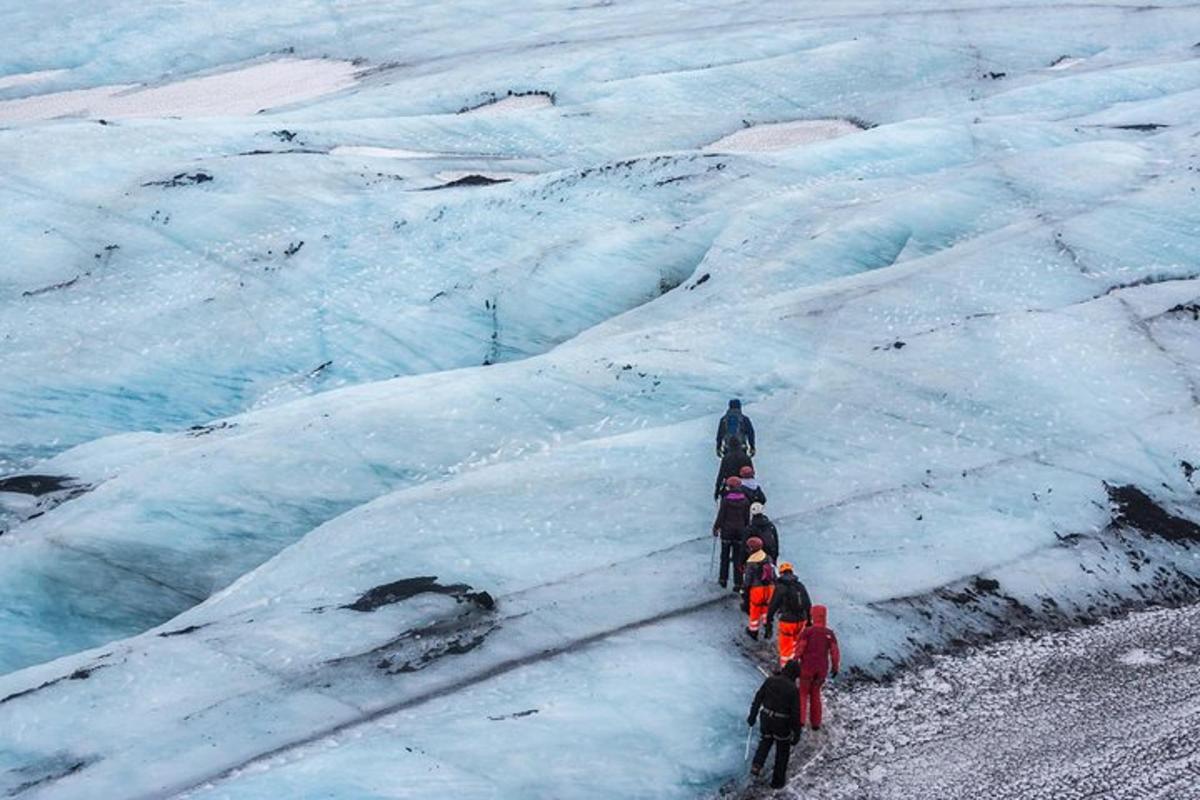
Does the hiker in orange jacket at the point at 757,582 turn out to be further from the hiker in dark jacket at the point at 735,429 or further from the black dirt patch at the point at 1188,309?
the black dirt patch at the point at 1188,309

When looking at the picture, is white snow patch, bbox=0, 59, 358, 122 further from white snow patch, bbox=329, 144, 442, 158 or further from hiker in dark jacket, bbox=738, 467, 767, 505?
hiker in dark jacket, bbox=738, 467, 767, 505

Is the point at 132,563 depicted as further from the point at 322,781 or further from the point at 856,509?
the point at 856,509

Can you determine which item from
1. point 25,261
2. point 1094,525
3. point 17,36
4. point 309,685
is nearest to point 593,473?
point 309,685

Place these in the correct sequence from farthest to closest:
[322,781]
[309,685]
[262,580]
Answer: [262,580] < [309,685] < [322,781]

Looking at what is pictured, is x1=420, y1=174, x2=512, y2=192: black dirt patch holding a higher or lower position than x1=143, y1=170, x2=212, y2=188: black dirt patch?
lower

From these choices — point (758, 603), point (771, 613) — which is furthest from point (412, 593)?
point (771, 613)

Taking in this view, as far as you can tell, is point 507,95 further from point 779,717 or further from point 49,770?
point 779,717

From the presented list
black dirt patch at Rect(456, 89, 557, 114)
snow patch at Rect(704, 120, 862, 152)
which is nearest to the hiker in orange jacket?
snow patch at Rect(704, 120, 862, 152)
